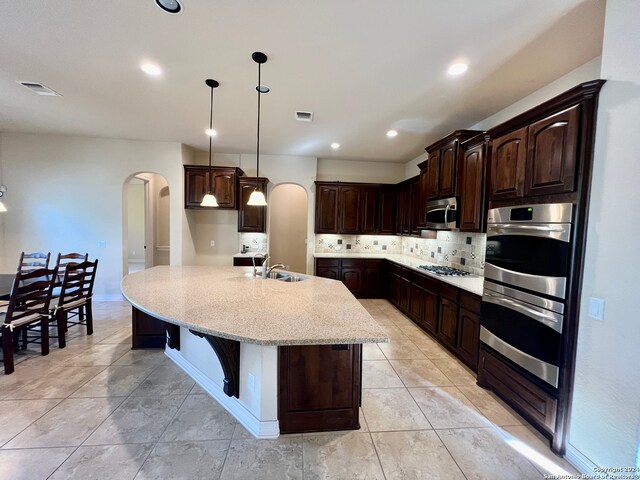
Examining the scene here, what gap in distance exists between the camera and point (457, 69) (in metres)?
2.38

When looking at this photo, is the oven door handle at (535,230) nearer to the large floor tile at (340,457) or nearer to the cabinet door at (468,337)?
the cabinet door at (468,337)

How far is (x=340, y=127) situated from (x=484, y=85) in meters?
1.80

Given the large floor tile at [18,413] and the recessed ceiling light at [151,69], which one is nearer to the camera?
the large floor tile at [18,413]

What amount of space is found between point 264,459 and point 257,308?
0.93 metres

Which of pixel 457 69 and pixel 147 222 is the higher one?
pixel 457 69

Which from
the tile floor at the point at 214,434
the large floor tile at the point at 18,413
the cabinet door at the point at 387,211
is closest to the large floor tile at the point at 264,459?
the tile floor at the point at 214,434

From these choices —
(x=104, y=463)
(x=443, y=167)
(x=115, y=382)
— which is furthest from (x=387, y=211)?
(x=104, y=463)

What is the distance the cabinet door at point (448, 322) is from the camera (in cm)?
305

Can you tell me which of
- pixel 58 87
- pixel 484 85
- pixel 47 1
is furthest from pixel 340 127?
pixel 58 87

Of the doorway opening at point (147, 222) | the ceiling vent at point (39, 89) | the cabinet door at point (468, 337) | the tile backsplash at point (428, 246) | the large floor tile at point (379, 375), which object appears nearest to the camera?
the large floor tile at point (379, 375)

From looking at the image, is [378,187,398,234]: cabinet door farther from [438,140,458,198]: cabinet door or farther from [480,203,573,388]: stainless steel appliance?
[480,203,573,388]: stainless steel appliance

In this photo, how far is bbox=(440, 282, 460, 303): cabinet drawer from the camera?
119 inches

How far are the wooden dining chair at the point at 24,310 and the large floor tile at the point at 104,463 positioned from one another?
1.64 m

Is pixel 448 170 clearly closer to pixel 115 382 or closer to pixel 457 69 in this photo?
pixel 457 69
